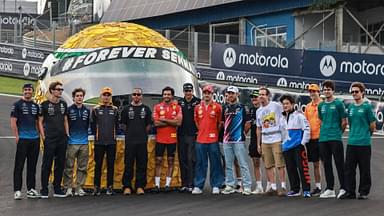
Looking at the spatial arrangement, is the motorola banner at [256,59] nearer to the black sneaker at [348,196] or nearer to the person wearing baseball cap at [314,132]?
the person wearing baseball cap at [314,132]

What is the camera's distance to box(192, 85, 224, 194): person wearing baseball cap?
38.5ft

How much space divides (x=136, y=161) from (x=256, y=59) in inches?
738

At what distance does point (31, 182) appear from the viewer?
1138 centimetres

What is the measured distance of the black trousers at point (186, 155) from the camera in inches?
471

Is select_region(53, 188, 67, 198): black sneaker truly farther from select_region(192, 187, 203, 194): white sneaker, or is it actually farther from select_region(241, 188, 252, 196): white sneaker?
select_region(241, 188, 252, 196): white sneaker

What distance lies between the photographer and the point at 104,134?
11.7m

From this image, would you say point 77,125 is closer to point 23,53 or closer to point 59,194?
point 59,194

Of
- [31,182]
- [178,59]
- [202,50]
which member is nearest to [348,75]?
[202,50]

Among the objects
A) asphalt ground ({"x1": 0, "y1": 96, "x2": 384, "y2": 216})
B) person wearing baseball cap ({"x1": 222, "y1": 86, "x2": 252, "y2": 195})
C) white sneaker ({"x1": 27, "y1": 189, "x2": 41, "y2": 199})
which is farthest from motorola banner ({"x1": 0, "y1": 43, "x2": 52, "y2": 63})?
person wearing baseball cap ({"x1": 222, "y1": 86, "x2": 252, "y2": 195})

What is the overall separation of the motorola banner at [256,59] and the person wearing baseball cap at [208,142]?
1714 cm

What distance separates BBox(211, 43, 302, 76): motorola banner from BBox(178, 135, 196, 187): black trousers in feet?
56.1

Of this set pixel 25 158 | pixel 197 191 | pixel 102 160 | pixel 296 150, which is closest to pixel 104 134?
pixel 102 160

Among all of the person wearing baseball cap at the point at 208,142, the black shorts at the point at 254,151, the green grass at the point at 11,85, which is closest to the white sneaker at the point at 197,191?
the person wearing baseball cap at the point at 208,142

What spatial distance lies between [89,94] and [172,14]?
33259 millimetres
